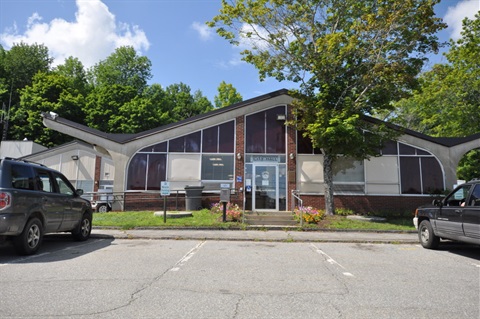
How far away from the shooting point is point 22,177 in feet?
24.5

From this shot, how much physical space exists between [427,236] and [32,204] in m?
9.96

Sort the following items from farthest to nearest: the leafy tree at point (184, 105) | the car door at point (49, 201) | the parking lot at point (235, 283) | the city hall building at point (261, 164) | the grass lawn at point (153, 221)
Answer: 1. the leafy tree at point (184, 105)
2. the city hall building at point (261, 164)
3. the grass lawn at point (153, 221)
4. the car door at point (49, 201)
5. the parking lot at point (235, 283)

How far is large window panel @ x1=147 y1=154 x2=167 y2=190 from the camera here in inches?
681

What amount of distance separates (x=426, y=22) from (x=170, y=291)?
1408 cm

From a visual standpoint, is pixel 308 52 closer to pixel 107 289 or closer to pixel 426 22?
pixel 426 22

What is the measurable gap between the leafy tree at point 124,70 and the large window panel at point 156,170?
1538 inches

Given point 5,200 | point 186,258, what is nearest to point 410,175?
point 186,258

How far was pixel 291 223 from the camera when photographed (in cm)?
1391

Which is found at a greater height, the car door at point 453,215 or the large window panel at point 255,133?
the large window panel at point 255,133

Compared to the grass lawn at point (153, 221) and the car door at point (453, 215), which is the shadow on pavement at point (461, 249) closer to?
the car door at point (453, 215)

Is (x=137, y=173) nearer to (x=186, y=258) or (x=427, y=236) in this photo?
(x=186, y=258)

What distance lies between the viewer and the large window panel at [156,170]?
681 inches

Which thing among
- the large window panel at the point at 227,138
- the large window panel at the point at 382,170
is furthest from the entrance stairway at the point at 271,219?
the large window panel at the point at 382,170

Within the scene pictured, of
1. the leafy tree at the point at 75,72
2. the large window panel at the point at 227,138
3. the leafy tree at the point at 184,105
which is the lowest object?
the large window panel at the point at 227,138
